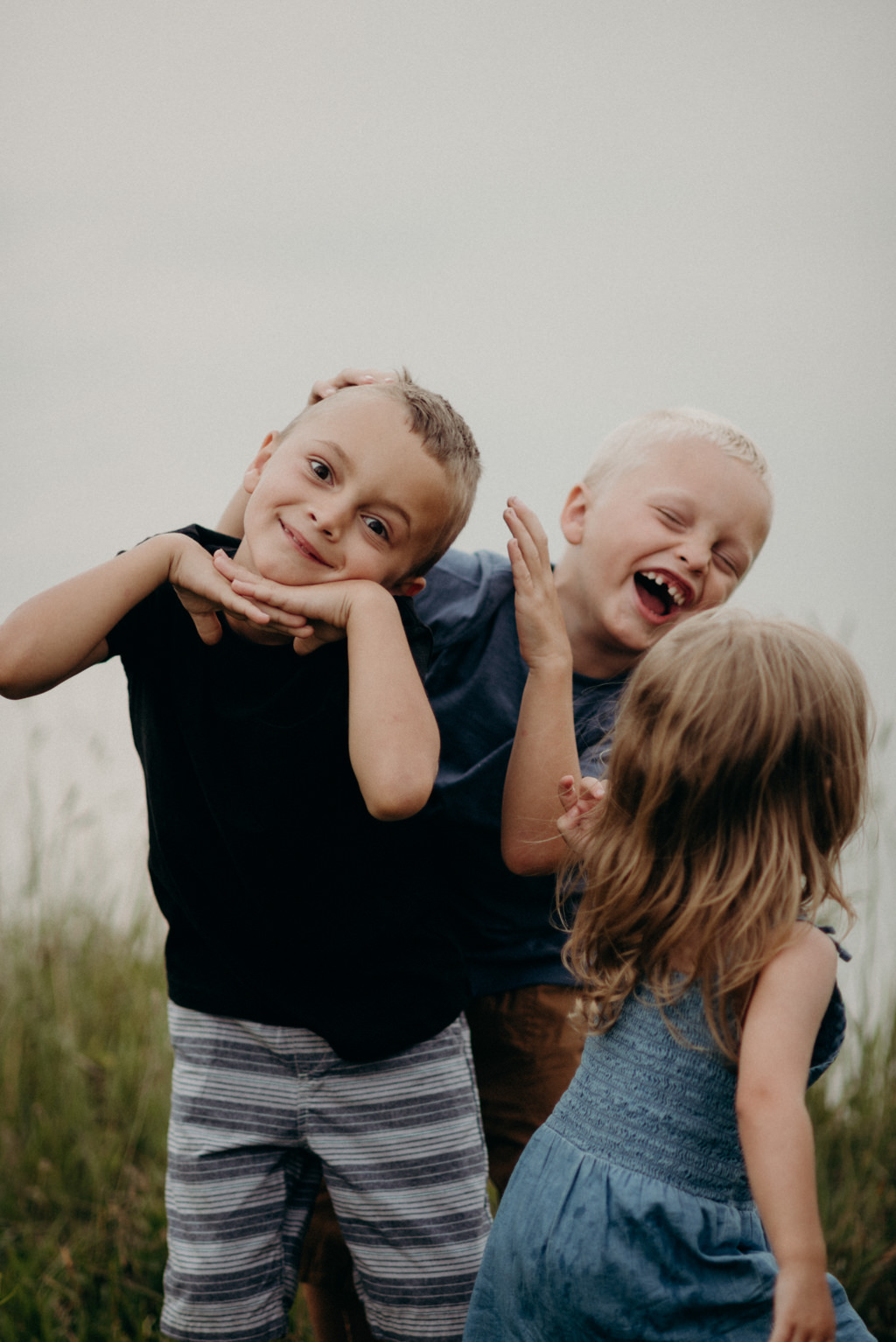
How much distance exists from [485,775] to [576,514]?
0.62 m

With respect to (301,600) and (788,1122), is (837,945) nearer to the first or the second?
(788,1122)

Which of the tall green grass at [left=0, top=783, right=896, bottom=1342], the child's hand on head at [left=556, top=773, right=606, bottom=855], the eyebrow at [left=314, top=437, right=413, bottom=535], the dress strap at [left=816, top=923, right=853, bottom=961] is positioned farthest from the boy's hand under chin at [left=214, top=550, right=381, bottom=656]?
the tall green grass at [left=0, top=783, right=896, bottom=1342]

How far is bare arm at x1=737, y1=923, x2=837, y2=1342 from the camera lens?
1.13 meters

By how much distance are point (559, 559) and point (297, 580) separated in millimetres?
788

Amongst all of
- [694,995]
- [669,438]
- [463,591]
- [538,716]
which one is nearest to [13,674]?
[538,716]

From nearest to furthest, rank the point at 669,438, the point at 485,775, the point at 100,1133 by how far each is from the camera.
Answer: the point at 485,775
the point at 669,438
the point at 100,1133

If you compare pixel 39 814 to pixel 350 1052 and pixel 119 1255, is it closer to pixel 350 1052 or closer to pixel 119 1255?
pixel 119 1255

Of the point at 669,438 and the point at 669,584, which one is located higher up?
the point at 669,438

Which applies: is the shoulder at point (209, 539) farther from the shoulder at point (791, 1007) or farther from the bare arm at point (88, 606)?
the shoulder at point (791, 1007)

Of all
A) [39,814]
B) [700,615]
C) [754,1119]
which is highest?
[700,615]

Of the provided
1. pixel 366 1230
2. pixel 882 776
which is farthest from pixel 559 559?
pixel 882 776

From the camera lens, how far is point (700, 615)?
4.78ft

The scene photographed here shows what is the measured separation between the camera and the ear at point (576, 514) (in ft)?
7.25

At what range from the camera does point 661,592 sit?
210 cm
